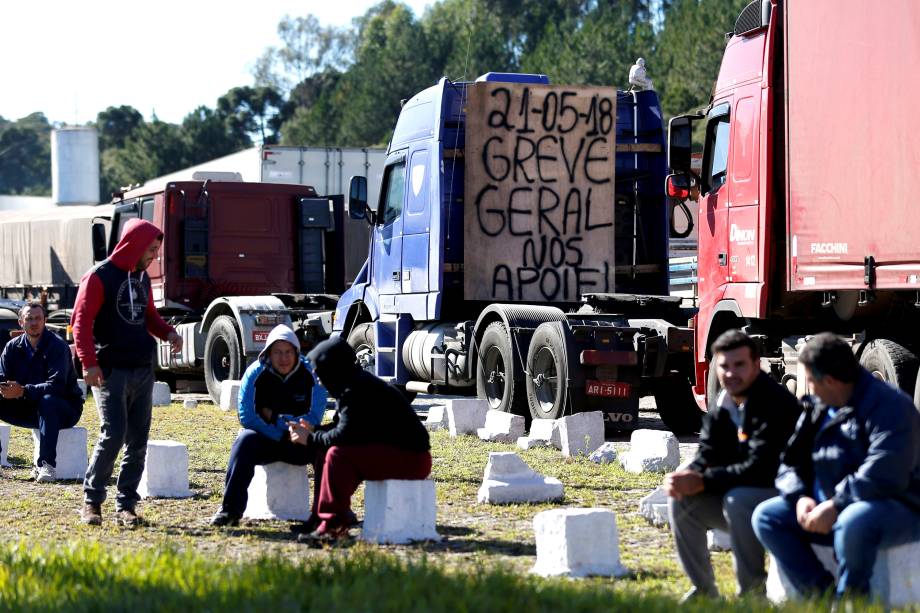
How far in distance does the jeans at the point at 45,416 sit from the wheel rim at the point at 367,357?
600cm

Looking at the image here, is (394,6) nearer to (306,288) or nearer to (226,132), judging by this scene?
(226,132)

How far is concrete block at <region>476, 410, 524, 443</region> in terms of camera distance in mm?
13648

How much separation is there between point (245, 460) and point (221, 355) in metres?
11.2

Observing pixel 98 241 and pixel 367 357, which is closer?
pixel 367 357

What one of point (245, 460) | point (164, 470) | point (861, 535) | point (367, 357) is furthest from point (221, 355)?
point (861, 535)

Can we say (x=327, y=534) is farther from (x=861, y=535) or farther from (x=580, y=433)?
(x=580, y=433)

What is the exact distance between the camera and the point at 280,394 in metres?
8.91

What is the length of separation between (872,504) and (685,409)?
31.6ft

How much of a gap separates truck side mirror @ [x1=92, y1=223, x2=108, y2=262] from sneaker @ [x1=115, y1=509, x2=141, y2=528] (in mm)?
12051

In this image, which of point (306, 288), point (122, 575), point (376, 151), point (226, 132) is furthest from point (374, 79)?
point (122, 575)

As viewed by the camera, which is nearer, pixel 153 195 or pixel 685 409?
pixel 685 409

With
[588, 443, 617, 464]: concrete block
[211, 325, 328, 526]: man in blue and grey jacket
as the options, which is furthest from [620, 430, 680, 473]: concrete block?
[211, 325, 328, 526]: man in blue and grey jacket

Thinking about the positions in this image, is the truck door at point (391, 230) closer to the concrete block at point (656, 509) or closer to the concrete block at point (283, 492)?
the concrete block at point (283, 492)

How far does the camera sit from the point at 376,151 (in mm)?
29766
